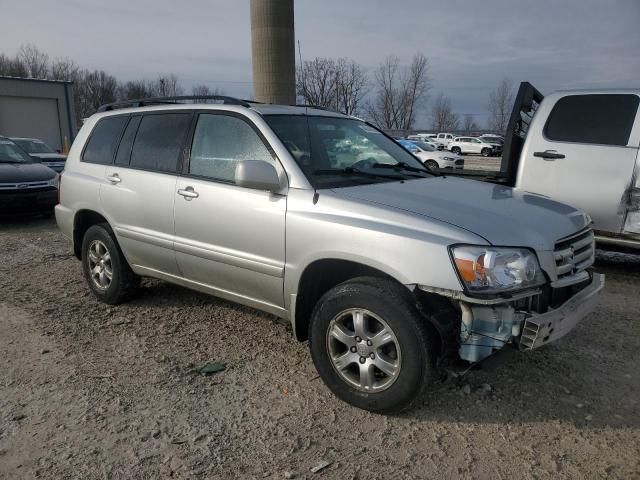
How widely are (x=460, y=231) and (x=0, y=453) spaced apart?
2663 mm

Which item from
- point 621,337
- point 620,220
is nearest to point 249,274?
point 621,337

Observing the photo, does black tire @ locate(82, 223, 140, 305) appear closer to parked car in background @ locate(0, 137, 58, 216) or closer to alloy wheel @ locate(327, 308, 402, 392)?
alloy wheel @ locate(327, 308, 402, 392)

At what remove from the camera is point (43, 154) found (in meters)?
13.4

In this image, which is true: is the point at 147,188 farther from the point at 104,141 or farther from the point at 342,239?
the point at 342,239

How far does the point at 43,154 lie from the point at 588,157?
1270cm

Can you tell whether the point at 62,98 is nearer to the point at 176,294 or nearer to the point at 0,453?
the point at 176,294

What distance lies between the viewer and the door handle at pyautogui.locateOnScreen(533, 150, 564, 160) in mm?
5869

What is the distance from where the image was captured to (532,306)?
286cm

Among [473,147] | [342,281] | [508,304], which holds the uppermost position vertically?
[508,304]

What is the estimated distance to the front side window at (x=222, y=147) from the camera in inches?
145

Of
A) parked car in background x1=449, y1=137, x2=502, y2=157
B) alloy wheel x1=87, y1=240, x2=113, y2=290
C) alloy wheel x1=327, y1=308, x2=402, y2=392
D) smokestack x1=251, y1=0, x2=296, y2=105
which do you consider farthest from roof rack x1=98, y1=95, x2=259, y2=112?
parked car in background x1=449, y1=137, x2=502, y2=157

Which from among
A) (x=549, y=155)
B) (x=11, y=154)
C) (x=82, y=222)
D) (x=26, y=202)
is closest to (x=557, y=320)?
(x=549, y=155)

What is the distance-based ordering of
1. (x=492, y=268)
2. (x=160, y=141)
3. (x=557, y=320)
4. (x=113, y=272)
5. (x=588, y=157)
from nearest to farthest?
1. (x=492, y=268)
2. (x=557, y=320)
3. (x=160, y=141)
4. (x=113, y=272)
5. (x=588, y=157)

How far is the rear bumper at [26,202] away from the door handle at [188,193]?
6.66 m
